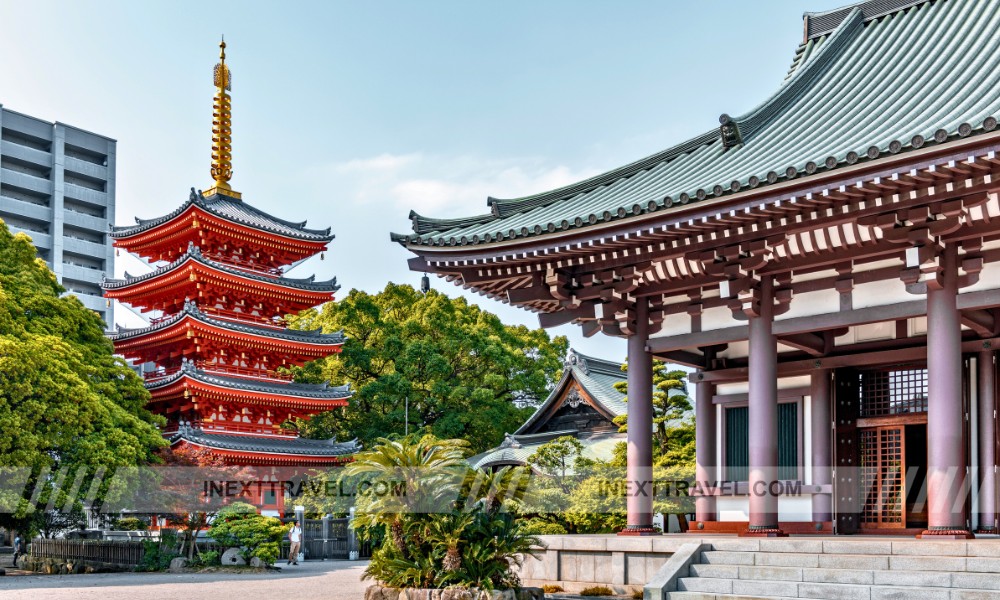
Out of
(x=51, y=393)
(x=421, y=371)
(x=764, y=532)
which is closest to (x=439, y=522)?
(x=764, y=532)

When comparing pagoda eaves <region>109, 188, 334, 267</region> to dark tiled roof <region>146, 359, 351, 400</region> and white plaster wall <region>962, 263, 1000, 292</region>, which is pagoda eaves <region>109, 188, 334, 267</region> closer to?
dark tiled roof <region>146, 359, 351, 400</region>

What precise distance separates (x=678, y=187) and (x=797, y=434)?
4.48m

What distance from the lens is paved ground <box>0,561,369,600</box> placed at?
17.6 meters

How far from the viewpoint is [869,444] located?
50.5 feet

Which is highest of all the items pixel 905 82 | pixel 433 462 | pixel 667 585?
pixel 905 82

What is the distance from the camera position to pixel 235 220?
4212 cm

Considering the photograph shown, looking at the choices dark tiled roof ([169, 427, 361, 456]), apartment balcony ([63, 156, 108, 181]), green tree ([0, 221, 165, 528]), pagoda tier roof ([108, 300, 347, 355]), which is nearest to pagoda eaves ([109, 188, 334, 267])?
pagoda tier roof ([108, 300, 347, 355])

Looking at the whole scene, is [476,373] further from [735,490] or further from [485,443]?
[735,490]

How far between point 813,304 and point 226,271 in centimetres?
3149

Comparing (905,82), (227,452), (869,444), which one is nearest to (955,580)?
(869,444)

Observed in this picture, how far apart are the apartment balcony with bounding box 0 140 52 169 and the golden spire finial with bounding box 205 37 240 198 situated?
41932mm

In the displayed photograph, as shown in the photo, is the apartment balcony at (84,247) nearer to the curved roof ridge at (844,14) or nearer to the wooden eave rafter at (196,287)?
the wooden eave rafter at (196,287)

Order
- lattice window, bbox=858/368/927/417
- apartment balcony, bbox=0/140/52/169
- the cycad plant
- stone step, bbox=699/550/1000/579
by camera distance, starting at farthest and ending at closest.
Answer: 1. apartment balcony, bbox=0/140/52/169
2. lattice window, bbox=858/368/927/417
3. the cycad plant
4. stone step, bbox=699/550/1000/579

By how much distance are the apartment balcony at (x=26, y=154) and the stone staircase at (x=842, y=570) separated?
259 feet
